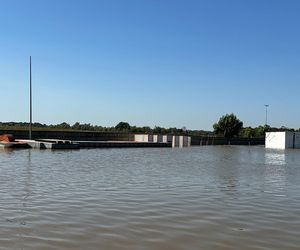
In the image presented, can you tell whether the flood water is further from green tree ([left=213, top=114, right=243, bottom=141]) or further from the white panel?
green tree ([left=213, top=114, right=243, bottom=141])

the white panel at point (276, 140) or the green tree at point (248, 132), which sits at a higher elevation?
the green tree at point (248, 132)

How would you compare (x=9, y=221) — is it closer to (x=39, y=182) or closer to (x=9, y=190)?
(x=9, y=190)

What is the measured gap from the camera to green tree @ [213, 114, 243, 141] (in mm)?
98625

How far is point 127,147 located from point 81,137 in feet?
48.8

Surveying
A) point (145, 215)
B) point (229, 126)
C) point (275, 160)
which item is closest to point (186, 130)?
point (229, 126)

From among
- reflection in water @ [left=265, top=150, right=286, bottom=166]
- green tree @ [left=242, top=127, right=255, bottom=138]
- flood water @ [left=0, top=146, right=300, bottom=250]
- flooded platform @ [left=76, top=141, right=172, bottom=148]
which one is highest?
green tree @ [left=242, top=127, right=255, bottom=138]

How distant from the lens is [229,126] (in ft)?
324

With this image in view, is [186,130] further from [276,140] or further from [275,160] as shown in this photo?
[275,160]

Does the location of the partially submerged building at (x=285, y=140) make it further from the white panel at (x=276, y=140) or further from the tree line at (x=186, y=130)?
the tree line at (x=186, y=130)

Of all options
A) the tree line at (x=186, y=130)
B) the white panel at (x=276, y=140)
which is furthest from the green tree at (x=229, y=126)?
the white panel at (x=276, y=140)

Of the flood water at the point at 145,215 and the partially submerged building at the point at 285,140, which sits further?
the partially submerged building at the point at 285,140

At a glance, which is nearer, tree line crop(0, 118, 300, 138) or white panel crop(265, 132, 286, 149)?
white panel crop(265, 132, 286, 149)

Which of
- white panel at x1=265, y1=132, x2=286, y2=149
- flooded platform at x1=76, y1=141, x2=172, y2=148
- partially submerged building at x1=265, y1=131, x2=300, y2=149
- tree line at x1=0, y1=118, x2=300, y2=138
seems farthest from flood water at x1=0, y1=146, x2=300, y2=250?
tree line at x1=0, y1=118, x2=300, y2=138

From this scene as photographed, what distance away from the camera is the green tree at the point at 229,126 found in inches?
3883
